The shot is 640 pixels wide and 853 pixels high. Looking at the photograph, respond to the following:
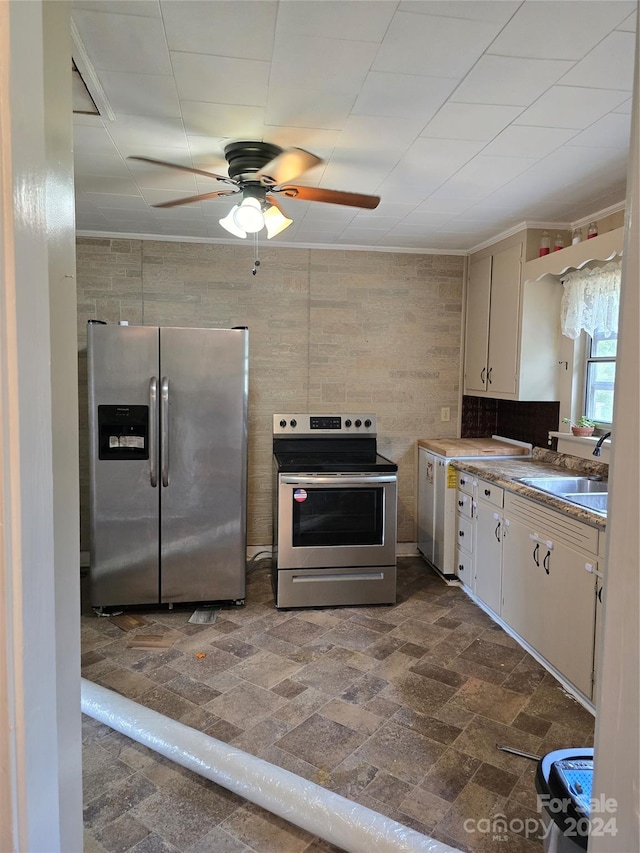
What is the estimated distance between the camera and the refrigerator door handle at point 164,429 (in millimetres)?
3137

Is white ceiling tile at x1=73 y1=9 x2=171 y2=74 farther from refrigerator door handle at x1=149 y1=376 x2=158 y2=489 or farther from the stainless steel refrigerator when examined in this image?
refrigerator door handle at x1=149 y1=376 x2=158 y2=489

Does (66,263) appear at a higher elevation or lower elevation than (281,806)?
higher

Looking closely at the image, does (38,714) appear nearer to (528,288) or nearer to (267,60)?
(267,60)

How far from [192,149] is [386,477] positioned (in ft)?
7.00

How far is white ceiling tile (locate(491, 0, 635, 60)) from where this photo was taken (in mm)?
1385

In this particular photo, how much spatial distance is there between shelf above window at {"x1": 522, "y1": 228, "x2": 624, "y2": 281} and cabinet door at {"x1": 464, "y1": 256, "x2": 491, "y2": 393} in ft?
1.71

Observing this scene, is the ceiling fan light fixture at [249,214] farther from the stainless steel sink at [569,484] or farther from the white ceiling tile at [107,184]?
the stainless steel sink at [569,484]

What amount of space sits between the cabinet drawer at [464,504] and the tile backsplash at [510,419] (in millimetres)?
681

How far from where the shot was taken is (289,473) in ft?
10.8

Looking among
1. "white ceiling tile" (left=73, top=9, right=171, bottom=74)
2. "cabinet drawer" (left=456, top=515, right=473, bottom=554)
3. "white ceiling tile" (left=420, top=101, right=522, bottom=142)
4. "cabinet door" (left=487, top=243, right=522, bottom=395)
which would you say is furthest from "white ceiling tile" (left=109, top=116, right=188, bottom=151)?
"cabinet drawer" (left=456, top=515, right=473, bottom=554)

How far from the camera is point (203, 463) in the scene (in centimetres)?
324

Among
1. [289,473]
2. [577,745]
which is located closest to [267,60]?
[289,473]

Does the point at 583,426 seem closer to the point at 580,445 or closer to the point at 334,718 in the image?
the point at 580,445

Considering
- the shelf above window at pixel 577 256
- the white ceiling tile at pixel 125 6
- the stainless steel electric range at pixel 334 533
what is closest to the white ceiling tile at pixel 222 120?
the white ceiling tile at pixel 125 6
